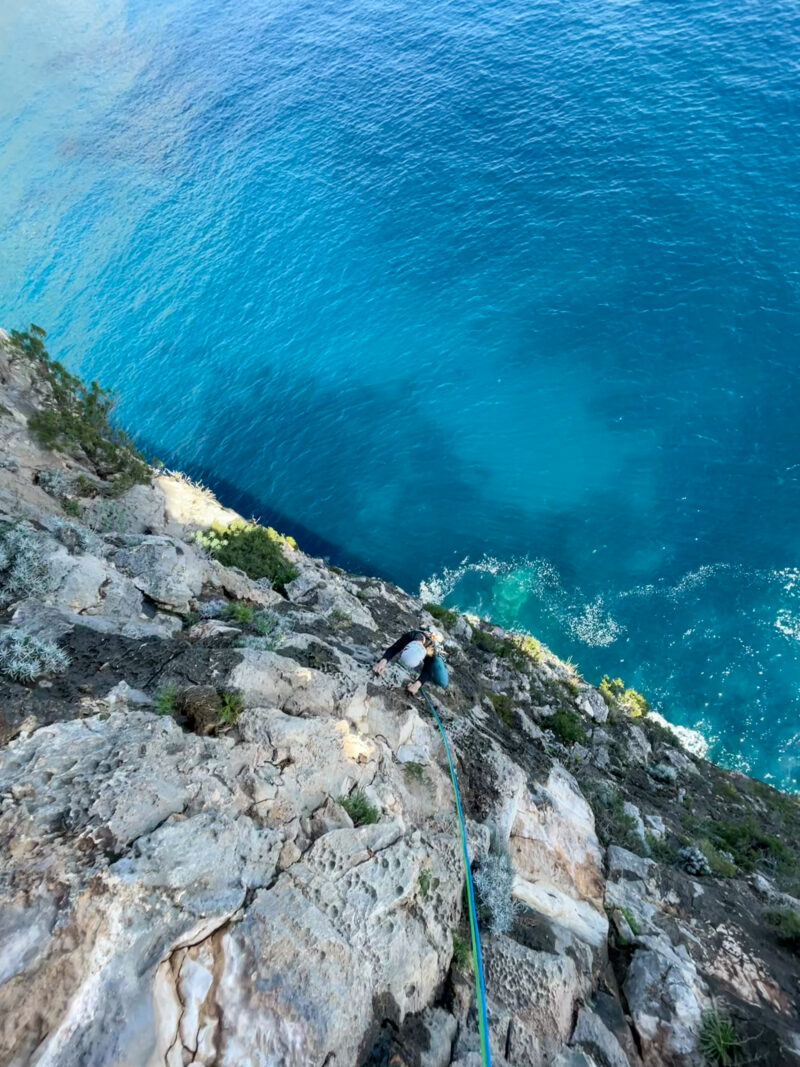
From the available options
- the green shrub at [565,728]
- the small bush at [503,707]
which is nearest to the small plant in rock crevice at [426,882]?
the small bush at [503,707]

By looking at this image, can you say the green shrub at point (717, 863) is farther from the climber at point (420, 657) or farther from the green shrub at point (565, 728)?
the climber at point (420, 657)

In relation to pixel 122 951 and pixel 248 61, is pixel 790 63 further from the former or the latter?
pixel 122 951

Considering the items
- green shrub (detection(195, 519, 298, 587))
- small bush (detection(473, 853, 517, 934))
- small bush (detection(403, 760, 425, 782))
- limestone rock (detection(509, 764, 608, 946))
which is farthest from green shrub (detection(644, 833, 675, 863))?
green shrub (detection(195, 519, 298, 587))

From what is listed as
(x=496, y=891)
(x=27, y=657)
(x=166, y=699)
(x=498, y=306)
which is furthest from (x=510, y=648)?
(x=498, y=306)

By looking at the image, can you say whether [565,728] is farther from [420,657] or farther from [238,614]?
[238,614]

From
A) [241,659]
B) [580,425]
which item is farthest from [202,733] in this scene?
[580,425]
